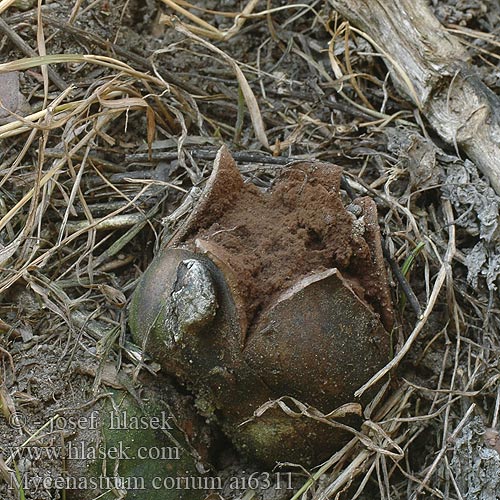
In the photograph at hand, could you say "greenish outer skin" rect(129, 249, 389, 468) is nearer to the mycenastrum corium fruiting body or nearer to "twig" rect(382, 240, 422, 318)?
the mycenastrum corium fruiting body

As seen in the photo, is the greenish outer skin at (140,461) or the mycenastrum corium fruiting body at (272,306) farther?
the greenish outer skin at (140,461)

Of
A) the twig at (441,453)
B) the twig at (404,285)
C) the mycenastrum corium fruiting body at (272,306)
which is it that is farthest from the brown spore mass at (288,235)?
the twig at (441,453)

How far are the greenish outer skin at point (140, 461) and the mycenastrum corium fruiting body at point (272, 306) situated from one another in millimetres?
93

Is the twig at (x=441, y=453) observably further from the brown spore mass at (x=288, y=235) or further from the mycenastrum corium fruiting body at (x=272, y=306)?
the brown spore mass at (x=288, y=235)

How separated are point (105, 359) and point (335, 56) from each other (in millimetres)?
1047

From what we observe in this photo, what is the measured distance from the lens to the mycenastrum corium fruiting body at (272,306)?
1.40m

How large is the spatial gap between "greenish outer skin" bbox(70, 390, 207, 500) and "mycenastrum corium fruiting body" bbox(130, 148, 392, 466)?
93 millimetres

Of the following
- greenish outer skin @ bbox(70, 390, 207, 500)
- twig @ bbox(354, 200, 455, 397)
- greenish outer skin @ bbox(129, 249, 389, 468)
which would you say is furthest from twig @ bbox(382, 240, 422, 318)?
greenish outer skin @ bbox(70, 390, 207, 500)

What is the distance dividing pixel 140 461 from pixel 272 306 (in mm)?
415

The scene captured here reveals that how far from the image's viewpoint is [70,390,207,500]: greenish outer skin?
151 cm

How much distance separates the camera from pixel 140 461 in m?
1.53

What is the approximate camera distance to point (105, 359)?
159cm

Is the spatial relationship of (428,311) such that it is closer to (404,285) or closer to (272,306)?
(404,285)

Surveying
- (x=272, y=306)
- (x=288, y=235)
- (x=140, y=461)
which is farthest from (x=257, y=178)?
(x=140, y=461)
